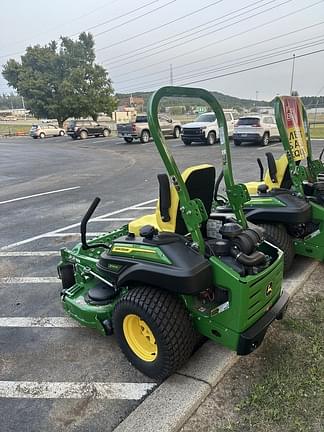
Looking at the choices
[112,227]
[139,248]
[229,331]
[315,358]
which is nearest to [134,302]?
[139,248]

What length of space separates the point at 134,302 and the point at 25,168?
46.1 feet

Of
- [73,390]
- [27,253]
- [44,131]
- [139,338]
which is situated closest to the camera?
[73,390]

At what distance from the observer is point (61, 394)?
2.65m

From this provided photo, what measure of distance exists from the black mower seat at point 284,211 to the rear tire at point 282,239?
0.32 feet

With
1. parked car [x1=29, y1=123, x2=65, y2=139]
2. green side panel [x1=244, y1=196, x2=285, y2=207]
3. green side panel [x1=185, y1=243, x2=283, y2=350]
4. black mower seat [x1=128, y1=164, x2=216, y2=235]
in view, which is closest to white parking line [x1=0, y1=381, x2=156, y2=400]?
green side panel [x1=185, y1=243, x2=283, y2=350]

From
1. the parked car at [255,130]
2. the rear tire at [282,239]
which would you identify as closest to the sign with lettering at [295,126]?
the rear tire at [282,239]

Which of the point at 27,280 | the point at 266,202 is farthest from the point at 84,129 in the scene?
the point at 266,202

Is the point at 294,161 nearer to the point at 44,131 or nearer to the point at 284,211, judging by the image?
the point at 284,211

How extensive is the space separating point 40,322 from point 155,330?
1.55 m

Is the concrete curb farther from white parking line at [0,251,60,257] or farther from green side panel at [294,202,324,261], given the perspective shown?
white parking line at [0,251,60,257]

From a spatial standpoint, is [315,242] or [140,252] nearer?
[140,252]

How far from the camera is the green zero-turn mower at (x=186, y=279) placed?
2.48m

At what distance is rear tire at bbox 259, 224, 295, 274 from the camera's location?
4020 mm

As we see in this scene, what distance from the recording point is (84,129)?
3177 centimetres
